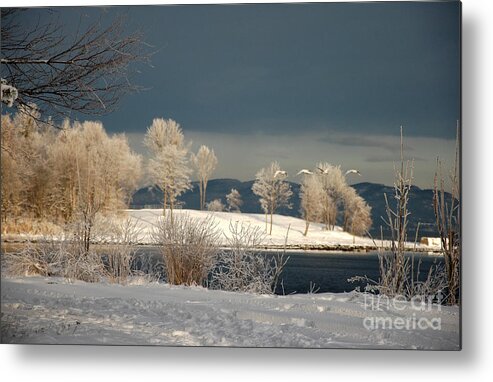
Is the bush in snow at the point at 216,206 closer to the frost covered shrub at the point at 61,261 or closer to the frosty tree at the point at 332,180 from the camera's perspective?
the frosty tree at the point at 332,180

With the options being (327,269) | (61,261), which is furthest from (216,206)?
(61,261)

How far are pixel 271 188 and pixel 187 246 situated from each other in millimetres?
781

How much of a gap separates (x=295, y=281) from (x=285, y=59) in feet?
5.18

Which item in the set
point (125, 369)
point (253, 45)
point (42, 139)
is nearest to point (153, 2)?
point (253, 45)

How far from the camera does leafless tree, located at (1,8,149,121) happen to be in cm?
534

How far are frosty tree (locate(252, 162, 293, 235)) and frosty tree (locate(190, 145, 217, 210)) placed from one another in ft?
1.07

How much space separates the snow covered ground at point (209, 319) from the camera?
4941 millimetres

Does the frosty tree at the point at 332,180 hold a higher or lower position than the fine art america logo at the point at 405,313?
higher

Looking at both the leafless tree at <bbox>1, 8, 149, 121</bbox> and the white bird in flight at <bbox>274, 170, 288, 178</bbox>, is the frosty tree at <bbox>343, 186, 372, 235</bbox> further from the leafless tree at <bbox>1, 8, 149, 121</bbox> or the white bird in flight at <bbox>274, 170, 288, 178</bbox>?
the leafless tree at <bbox>1, 8, 149, 121</bbox>

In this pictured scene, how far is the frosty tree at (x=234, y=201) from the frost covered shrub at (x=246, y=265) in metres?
0.11

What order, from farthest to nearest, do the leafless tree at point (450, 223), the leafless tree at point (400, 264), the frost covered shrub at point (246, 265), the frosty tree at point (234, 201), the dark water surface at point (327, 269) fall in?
the frost covered shrub at point (246, 265), the frosty tree at point (234, 201), the dark water surface at point (327, 269), the leafless tree at point (400, 264), the leafless tree at point (450, 223)

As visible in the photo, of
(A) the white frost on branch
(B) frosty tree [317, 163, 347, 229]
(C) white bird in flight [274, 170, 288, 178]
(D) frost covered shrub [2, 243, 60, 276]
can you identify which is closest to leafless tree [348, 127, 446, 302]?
(B) frosty tree [317, 163, 347, 229]

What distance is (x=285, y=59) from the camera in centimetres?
524

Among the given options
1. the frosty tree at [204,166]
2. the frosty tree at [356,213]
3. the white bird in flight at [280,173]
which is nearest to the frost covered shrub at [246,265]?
the frosty tree at [204,166]
